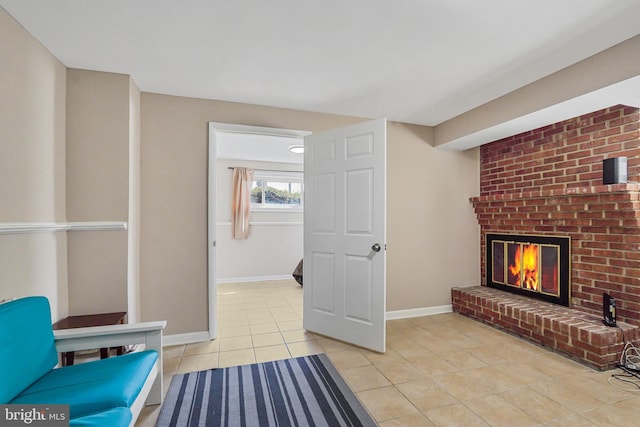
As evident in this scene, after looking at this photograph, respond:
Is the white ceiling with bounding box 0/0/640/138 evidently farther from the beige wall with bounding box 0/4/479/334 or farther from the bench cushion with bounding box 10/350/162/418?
the bench cushion with bounding box 10/350/162/418

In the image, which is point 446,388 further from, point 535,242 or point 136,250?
point 136,250

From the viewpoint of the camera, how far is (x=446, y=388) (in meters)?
2.07

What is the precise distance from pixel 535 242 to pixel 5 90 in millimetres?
4478

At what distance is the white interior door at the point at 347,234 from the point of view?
105 inches

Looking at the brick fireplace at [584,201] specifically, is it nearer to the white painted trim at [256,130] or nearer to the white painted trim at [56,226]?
the white painted trim at [256,130]

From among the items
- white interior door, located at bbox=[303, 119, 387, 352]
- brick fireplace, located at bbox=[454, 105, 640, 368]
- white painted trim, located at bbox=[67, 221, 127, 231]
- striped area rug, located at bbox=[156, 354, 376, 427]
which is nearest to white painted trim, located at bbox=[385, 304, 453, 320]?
brick fireplace, located at bbox=[454, 105, 640, 368]

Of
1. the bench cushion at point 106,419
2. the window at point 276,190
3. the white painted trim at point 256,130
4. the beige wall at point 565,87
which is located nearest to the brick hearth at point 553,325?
the beige wall at point 565,87

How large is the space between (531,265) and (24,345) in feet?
13.6

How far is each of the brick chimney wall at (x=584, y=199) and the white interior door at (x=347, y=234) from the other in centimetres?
172

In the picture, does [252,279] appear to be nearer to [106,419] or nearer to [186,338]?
[186,338]

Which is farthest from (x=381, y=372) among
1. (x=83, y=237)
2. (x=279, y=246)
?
(x=279, y=246)

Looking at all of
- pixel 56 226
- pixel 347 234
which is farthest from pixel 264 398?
pixel 56 226

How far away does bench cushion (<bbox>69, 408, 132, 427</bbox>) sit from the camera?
112 centimetres

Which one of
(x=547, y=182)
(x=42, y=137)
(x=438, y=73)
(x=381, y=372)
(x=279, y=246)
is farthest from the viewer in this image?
(x=279, y=246)
